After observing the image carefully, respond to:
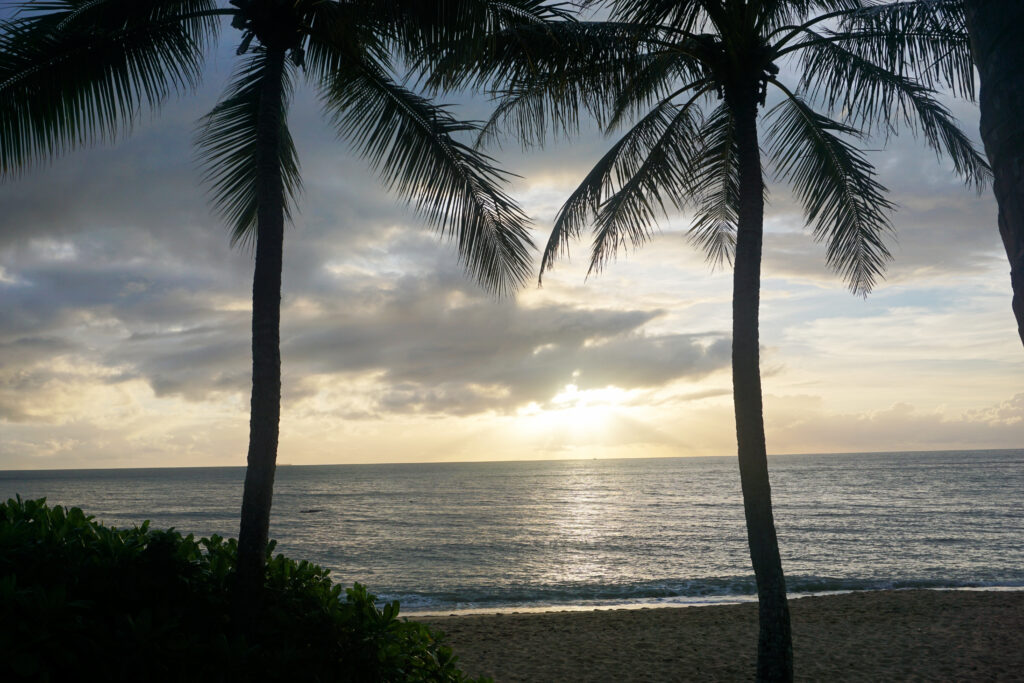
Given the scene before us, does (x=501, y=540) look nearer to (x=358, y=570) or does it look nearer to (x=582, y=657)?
(x=358, y=570)

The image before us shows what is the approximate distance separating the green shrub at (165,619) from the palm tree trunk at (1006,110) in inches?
133

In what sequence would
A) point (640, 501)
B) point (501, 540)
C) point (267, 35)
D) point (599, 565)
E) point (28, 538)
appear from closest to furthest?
point (28, 538) → point (267, 35) → point (599, 565) → point (501, 540) → point (640, 501)

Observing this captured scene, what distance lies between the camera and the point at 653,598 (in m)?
19.0

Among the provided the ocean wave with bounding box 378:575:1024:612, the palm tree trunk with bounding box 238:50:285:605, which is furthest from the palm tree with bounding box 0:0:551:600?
the ocean wave with bounding box 378:575:1024:612

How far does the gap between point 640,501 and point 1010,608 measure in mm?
51492

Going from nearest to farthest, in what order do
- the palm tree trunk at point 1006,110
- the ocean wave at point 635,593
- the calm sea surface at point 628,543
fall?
the palm tree trunk at point 1006,110, the ocean wave at point 635,593, the calm sea surface at point 628,543

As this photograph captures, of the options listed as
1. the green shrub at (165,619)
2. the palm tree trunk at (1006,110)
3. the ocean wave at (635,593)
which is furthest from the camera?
the ocean wave at (635,593)

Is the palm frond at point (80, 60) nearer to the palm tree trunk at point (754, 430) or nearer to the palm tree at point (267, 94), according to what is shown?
the palm tree at point (267, 94)

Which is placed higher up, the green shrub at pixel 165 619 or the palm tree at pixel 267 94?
the palm tree at pixel 267 94

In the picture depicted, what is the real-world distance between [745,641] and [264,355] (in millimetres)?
8886

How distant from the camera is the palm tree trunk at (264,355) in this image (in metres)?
4.74

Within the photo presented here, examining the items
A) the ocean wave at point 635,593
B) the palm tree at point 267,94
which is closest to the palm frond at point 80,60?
the palm tree at point 267,94

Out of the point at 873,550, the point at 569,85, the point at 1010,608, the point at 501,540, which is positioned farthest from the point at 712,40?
the point at 501,540

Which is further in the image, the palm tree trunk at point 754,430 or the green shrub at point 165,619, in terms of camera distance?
the palm tree trunk at point 754,430
